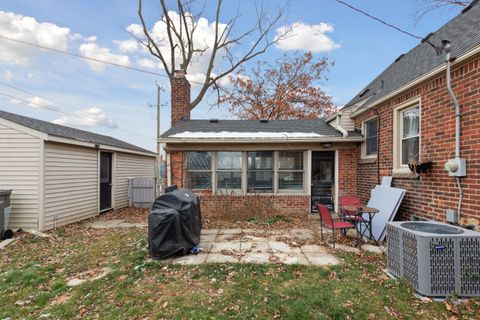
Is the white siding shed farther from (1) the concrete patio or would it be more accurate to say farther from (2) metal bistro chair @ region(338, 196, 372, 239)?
(2) metal bistro chair @ region(338, 196, 372, 239)

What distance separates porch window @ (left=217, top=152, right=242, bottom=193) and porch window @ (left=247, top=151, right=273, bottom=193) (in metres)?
0.34

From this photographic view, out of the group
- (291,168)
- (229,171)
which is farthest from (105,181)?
(291,168)

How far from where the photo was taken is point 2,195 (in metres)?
6.21

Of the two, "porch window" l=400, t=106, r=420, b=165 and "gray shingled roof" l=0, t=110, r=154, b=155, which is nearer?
"porch window" l=400, t=106, r=420, b=165

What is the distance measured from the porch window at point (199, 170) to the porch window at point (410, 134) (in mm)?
5583

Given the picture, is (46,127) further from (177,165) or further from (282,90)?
(282,90)

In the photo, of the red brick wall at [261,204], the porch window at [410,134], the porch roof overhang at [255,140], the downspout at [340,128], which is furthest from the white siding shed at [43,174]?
the porch window at [410,134]

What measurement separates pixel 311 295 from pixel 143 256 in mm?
3147

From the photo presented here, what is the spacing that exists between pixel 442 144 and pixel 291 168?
4.31m

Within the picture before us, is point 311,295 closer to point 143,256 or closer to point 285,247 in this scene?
point 285,247

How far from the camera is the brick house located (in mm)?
4844

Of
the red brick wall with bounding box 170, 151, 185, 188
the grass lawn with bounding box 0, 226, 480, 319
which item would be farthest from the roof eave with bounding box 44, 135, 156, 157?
the grass lawn with bounding box 0, 226, 480, 319

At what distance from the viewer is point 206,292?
340 cm

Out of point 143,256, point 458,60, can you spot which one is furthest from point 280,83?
point 143,256
